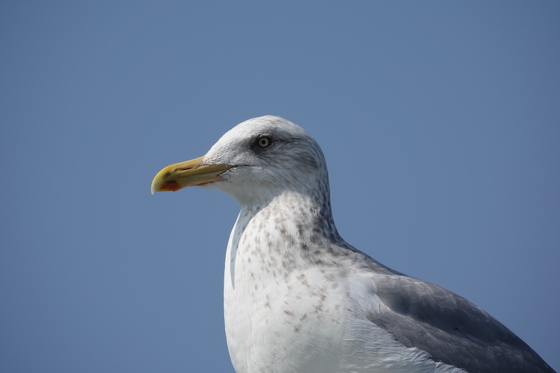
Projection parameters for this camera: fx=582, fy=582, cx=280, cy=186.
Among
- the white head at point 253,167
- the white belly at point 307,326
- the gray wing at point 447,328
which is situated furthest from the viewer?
the white head at point 253,167

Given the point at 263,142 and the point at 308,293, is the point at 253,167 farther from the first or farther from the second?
the point at 308,293

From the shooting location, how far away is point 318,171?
3.18 meters

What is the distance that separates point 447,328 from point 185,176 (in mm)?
1555

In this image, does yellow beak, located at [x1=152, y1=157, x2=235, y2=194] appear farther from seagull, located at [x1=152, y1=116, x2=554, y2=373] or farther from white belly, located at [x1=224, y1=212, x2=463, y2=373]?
white belly, located at [x1=224, y1=212, x2=463, y2=373]

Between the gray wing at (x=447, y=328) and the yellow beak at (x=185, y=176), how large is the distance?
102 cm

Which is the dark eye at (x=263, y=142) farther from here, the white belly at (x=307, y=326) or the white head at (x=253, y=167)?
the white belly at (x=307, y=326)

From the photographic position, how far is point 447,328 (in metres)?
2.90

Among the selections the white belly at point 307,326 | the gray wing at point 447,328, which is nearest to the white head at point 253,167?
the white belly at point 307,326

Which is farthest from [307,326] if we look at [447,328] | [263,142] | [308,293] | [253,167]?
[263,142]

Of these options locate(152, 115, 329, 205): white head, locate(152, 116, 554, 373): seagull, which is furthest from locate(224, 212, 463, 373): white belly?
locate(152, 115, 329, 205): white head

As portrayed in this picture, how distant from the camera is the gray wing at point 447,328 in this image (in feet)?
9.12

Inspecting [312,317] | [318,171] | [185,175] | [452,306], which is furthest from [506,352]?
[185,175]

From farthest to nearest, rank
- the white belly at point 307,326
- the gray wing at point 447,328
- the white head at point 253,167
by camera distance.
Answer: the white head at point 253,167 → the gray wing at point 447,328 → the white belly at point 307,326

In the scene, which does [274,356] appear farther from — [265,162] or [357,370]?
[265,162]
